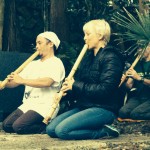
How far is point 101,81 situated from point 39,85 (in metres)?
0.92

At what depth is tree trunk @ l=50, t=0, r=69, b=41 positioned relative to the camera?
9773 mm

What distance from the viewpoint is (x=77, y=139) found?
5773 millimetres

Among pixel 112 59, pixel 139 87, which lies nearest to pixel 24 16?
pixel 139 87

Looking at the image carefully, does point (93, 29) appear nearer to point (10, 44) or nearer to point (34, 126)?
point (34, 126)

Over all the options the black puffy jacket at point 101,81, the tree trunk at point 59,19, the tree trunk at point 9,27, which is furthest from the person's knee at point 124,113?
the tree trunk at point 9,27

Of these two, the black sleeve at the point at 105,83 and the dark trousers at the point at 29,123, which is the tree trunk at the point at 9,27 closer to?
the dark trousers at the point at 29,123

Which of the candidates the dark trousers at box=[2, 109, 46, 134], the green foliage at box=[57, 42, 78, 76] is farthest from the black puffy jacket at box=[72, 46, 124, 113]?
the green foliage at box=[57, 42, 78, 76]

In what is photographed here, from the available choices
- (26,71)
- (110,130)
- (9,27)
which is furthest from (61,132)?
(9,27)

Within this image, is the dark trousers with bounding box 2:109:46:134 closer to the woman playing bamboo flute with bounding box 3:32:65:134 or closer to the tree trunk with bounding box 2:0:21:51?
the woman playing bamboo flute with bounding box 3:32:65:134

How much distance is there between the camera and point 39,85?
6262mm

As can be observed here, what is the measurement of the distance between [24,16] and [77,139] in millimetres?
6019

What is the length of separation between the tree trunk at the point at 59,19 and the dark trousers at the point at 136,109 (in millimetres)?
2463

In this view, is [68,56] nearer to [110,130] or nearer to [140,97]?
[140,97]

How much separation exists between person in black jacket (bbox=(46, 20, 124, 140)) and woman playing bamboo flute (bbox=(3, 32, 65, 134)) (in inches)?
19.3
